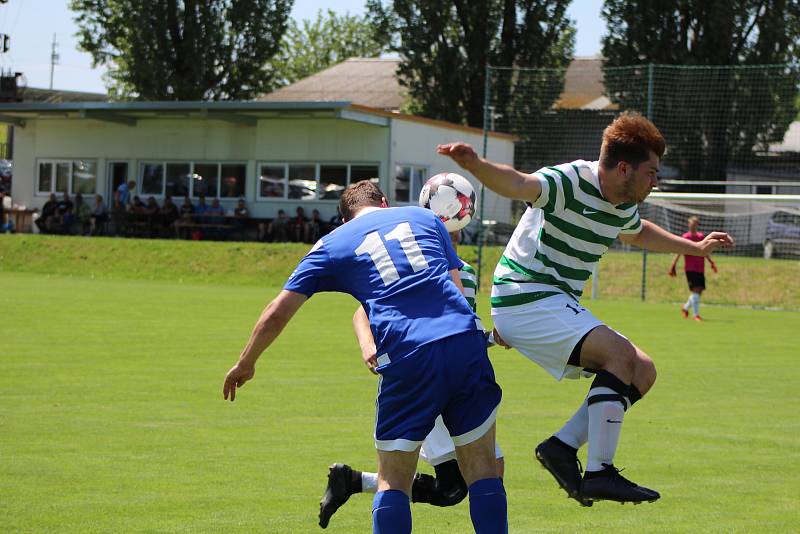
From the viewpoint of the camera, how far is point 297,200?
40.9 m

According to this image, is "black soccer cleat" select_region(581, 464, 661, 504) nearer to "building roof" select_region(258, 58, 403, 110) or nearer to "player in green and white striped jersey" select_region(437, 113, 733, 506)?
"player in green and white striped jersey" select_region(437, 113, 733, 506)

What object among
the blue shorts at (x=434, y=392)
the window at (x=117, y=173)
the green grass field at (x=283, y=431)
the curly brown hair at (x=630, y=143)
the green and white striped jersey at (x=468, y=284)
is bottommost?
the green grass field at (x=283, y=431)

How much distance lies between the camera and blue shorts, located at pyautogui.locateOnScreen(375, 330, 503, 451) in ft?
17.0

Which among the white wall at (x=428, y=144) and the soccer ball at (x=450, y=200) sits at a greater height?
the white wall at (x=428, y=144)

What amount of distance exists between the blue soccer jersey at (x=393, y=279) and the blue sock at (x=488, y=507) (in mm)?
720

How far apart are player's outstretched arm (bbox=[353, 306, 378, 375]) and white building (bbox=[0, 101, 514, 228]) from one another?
31.2 metres

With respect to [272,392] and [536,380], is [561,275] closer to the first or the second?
[272,392]

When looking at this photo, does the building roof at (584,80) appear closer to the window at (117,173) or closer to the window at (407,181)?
the window at (407,181)

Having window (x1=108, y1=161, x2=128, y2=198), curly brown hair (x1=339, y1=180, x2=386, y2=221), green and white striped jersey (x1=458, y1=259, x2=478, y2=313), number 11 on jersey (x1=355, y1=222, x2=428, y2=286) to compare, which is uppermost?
window (x1=108, y1=161, x2=128, y2=198)

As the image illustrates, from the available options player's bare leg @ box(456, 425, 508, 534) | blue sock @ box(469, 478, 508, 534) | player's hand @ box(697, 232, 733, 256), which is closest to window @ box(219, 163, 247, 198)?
player's hand @ box(697, 232, 733, 256)

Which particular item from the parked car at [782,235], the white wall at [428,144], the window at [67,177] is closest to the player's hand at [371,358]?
the parked car at [782,235]

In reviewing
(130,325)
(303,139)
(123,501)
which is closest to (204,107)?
(303,139)

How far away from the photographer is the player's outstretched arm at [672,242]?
266 inches

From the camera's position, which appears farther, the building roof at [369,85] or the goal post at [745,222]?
the building roof at [369,85]
